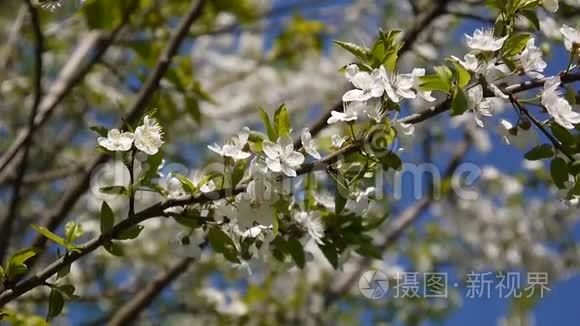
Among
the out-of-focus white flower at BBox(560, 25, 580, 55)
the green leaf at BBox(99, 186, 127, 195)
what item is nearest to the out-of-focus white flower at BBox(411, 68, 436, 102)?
the out-of-focus white flower at BBox(560, 25, 580, 55)

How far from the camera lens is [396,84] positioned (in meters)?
1.08

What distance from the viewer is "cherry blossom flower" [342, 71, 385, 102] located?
1.06 metres

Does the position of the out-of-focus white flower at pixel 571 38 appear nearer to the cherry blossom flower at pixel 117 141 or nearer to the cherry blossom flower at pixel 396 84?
the cherry blossom flower at pixel 396 84

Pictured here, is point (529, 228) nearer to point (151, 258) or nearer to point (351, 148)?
point (151, 258)

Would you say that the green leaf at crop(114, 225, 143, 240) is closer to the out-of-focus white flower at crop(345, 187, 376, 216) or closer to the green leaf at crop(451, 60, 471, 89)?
the out-of-focus white flower at crop(345, 187, 376, 216)

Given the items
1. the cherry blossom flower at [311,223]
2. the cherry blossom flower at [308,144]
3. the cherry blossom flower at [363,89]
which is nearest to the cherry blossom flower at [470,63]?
the cherry blossom flower at [363,89]

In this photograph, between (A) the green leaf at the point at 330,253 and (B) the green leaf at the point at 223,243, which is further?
(A) the green leaf at the point at 330,253

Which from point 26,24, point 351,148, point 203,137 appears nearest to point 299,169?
point 351,148

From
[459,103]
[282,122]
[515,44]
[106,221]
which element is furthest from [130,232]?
[515,44]

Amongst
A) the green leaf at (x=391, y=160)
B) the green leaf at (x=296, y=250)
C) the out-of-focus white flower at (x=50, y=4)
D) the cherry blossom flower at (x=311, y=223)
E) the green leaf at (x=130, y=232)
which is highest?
the out-of-focus white flower at (x=50, y=4)

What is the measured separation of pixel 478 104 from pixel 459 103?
44mm

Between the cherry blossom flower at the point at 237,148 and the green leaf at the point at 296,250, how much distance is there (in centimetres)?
19

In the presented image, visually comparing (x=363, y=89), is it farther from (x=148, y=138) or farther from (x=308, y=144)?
(x=148, y=138)

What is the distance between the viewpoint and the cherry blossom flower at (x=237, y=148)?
3.64 feet
